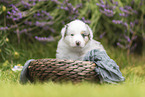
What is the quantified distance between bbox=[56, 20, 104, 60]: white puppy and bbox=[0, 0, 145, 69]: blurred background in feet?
1.67

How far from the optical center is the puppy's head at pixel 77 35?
73.7 inches

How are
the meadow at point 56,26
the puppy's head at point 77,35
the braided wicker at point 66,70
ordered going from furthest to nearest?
the meadow at point 56,26
the puppy's head at point 77,35
the braided wicker at point 66,70

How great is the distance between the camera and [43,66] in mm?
1617

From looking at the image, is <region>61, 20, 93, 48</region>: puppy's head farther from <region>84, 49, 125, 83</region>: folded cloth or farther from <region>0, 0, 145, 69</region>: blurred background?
<region>0, 0, 145, 69</region>: blurred background

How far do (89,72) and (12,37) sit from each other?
4.80 feet

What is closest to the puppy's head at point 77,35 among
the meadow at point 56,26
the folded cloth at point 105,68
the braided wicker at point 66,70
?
the folded cloth at point 105,68

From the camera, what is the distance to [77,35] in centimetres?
191

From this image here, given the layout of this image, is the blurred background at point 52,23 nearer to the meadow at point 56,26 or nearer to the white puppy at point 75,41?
the meadow at point 56,26

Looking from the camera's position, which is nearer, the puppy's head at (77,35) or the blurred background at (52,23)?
the puppy's head at (77,35)

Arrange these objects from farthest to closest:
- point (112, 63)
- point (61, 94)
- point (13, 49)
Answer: point (13, 49) → point (112, 63) → point (61, 94)

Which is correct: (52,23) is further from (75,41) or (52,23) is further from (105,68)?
(105,68)

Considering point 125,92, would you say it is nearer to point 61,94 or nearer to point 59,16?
point 61,94

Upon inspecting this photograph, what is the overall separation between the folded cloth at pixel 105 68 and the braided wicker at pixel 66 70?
1.9 inches

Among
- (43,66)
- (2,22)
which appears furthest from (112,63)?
(2,22)
